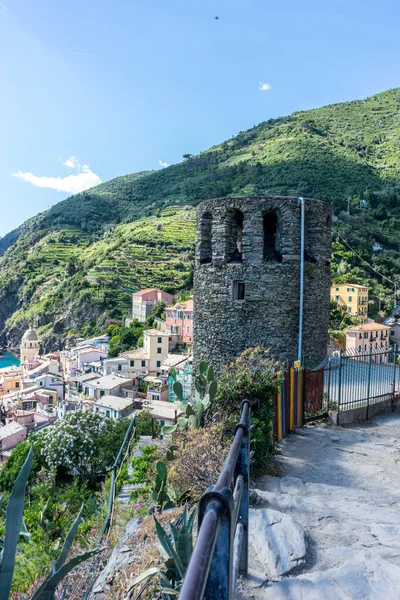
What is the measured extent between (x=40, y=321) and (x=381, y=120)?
7462cm

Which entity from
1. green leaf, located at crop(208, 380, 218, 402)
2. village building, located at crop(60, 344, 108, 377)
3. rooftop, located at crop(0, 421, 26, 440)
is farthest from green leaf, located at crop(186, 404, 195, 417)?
village building, located at crop(60, 344, 108, 377)

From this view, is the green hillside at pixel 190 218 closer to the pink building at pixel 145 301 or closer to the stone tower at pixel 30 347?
the stone tower at pixel 30 347

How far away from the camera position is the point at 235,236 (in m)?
8.61

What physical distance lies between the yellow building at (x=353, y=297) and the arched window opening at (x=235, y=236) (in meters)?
31.3

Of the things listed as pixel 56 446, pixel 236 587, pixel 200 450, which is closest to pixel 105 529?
pixel 200 450

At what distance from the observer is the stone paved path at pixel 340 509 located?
233 centimetres

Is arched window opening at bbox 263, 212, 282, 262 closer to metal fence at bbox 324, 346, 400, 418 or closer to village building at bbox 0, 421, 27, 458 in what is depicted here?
metal fence at bbox 324, 346, 400, 418

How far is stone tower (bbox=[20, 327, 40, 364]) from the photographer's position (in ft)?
197

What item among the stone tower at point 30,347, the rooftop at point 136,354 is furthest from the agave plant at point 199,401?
the stone tower at point 30,347

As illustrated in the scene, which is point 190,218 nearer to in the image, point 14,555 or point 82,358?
point 82,358

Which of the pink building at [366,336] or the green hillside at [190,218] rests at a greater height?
the green hillside at [190,218]

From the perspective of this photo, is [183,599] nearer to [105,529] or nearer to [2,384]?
[105,529]

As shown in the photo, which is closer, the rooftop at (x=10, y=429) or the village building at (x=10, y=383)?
the rooftop at (x=10, y=429)

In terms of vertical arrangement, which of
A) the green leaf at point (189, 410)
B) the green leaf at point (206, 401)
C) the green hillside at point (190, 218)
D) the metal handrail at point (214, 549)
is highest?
the green hillside at point (190, 218)
